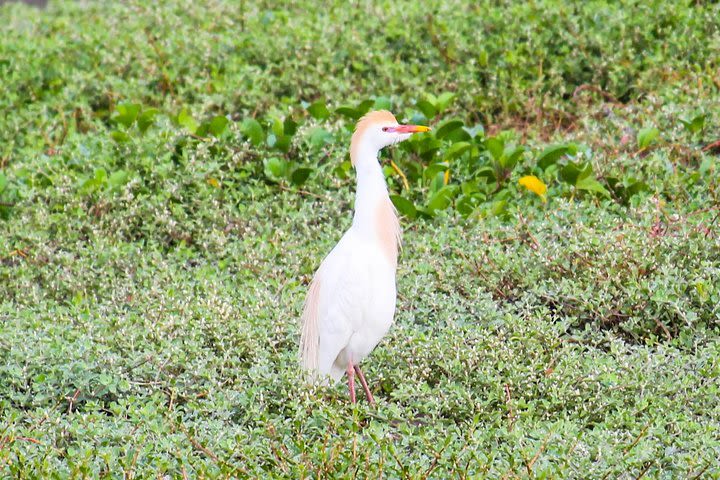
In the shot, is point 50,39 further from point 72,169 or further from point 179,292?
point 179,292

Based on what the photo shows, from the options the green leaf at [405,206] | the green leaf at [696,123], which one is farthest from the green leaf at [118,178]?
the green leaf at [696,123]

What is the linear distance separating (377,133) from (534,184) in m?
1.87

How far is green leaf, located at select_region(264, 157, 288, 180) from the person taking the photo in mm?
6195

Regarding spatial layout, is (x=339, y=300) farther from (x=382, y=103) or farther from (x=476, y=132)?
(x=382, y=103)

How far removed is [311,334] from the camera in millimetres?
4316

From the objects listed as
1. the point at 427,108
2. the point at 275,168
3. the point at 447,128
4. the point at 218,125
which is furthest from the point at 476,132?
the point at 218,125

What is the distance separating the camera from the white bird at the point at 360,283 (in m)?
4.17

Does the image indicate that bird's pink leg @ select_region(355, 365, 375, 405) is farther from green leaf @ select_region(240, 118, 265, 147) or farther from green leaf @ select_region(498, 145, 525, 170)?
green leaf @ select_region(240, 118, 265, 147)

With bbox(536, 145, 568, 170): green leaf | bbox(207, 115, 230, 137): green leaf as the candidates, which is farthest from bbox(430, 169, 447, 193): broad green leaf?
bbox(207, 115, 230, 137): green leaf

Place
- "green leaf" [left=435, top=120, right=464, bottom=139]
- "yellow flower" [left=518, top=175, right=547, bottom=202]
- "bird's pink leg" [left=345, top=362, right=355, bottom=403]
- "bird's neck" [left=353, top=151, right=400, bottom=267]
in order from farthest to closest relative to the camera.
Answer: "green leaf" [left=435, top=120, right=464, bottom=139]
"yellow flower" [left=518, top=175, right=547, bottom=202]
"bird's neck" [left=353, top=151, right=400, bottom=267]
"bird's pink leg" [left=345, top=362, right=355, bottom=403]

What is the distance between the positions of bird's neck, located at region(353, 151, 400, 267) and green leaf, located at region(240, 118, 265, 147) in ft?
7.13

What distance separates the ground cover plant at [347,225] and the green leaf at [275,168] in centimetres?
1

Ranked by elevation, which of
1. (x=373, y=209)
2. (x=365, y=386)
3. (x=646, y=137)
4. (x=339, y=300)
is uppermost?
(x=373, y=209)

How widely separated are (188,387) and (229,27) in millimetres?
4893
